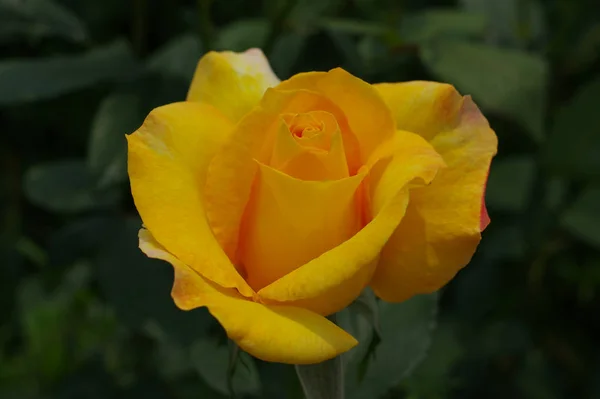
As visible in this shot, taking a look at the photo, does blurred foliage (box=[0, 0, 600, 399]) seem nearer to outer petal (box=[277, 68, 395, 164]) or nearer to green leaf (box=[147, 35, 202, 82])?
green leaf (box=[147, 35, 202, 82])

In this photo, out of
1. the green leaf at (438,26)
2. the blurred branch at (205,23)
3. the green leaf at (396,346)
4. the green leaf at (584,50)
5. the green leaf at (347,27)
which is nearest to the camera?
the green leaf at (396,346)

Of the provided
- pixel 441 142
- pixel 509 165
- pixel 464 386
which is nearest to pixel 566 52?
pixel 509 165

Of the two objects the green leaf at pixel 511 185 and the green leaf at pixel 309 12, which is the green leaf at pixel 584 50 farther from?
the green leaf at pixel 309 12

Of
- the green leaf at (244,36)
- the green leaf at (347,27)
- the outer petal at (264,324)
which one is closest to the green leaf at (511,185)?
the green leaf at (347,27)

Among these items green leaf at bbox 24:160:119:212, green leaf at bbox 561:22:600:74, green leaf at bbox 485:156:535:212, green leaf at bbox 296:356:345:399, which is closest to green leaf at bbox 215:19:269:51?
green leaf at bbox 24:160:119:212

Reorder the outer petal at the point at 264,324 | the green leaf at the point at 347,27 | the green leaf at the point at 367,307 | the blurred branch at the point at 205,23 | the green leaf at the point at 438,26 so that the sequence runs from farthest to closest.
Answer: the green leaf at the point at 438,26, the green leaf at the point at 347,27, the blurred branch at the point at 205,23, the green leaf at the point at 367,307, the outer petal at the point at 264,324
